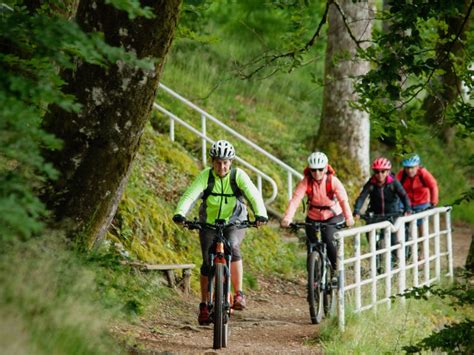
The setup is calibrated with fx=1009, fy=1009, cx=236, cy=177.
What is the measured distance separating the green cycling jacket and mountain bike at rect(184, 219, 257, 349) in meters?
0.22

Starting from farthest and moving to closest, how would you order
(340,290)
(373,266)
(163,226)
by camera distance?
(163,226), (373,266), (340,290)

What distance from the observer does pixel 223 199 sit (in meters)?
9.73

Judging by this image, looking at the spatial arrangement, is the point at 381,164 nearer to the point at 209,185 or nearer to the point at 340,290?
the point at 340,290

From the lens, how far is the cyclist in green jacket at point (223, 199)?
9547 millimetres

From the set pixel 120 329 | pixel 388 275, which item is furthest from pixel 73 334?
pixel 388 275

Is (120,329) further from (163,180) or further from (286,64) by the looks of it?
(163,180)

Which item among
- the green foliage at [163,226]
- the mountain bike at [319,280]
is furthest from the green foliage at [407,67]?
the green foliage at [163,226]

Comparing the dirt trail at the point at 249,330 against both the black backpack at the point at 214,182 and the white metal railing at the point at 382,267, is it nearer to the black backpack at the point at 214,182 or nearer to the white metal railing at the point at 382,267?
the white metal railing at the point at 382,267

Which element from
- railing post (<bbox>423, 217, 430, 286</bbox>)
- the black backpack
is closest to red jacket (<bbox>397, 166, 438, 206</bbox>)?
railing post (<bbox>423, 217, 430, 286</bbox>)

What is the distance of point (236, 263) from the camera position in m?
9.88

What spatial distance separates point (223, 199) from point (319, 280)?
2.02m

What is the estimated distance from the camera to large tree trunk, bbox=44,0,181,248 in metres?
8.52

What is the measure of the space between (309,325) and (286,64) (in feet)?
10.7

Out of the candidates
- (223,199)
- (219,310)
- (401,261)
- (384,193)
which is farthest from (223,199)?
(384,193)
